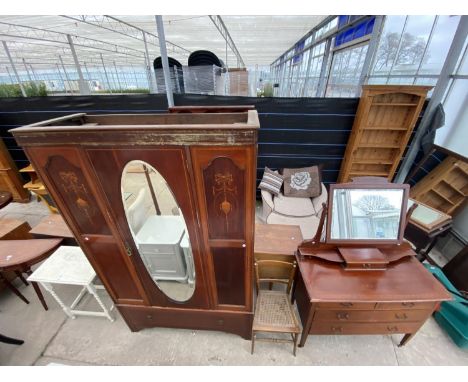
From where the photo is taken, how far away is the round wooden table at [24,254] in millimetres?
2041

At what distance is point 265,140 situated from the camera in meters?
3.58

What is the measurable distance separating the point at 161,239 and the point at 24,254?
164 centimetres

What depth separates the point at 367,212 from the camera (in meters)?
1.68

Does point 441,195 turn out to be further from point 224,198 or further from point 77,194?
point 77,194

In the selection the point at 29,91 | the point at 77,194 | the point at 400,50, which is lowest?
the point at 77,194

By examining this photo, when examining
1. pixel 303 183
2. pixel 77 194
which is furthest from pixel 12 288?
pixel 303 183

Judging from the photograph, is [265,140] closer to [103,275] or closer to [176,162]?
[176,162]

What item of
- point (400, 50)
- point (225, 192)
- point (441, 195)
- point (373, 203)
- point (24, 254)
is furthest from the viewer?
point (400, 50)

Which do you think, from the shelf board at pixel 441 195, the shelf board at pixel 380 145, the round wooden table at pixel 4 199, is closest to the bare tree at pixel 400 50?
the shelf board at pixel 380 145

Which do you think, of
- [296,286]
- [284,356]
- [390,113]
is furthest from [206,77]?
[284,356]

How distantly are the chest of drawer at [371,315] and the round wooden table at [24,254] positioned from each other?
278 centimetres

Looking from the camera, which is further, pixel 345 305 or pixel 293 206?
pixel 293 206

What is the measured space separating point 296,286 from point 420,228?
5.74 ft

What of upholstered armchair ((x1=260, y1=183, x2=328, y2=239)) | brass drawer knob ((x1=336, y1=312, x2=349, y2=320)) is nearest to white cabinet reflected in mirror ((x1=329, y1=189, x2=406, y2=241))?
brass drawer knob ((x1=336, y1=312, x2=349, y2=320))
